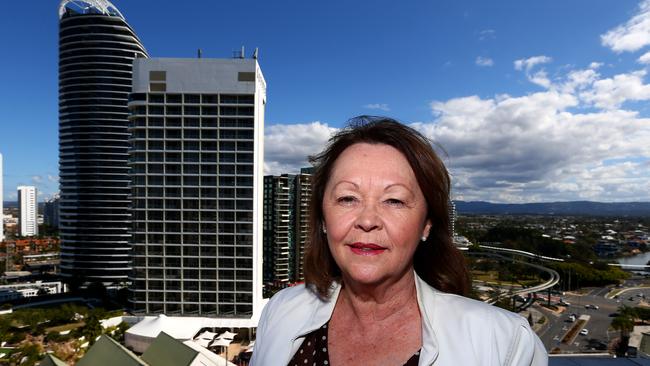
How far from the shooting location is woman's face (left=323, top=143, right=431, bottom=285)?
91cm

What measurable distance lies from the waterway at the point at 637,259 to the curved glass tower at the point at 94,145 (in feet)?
166

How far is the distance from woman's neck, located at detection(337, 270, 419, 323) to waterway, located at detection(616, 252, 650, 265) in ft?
165

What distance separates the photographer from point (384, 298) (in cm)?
99

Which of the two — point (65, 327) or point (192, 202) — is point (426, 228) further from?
point (65, 327)

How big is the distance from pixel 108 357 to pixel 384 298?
694cm

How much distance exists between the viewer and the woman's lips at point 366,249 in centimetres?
91

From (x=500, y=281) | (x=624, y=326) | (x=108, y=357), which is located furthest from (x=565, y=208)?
(x=108, y=357)

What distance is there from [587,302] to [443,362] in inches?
1281

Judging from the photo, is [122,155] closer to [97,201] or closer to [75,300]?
[97,201]

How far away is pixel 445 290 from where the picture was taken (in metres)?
1.14

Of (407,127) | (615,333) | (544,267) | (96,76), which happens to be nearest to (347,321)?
(407,127)

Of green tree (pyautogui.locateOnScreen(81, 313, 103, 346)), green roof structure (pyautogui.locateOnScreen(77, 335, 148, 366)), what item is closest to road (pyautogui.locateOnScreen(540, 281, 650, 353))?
green roof structure (pyautogui.locateOnScreen(77, 335, 148, 366))

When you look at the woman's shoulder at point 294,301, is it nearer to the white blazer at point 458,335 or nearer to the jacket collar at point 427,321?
the white blazer at point 458,335

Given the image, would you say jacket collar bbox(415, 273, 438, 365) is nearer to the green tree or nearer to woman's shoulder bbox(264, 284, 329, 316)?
woman's shoulder bbox(264, 284, 329, 316)
